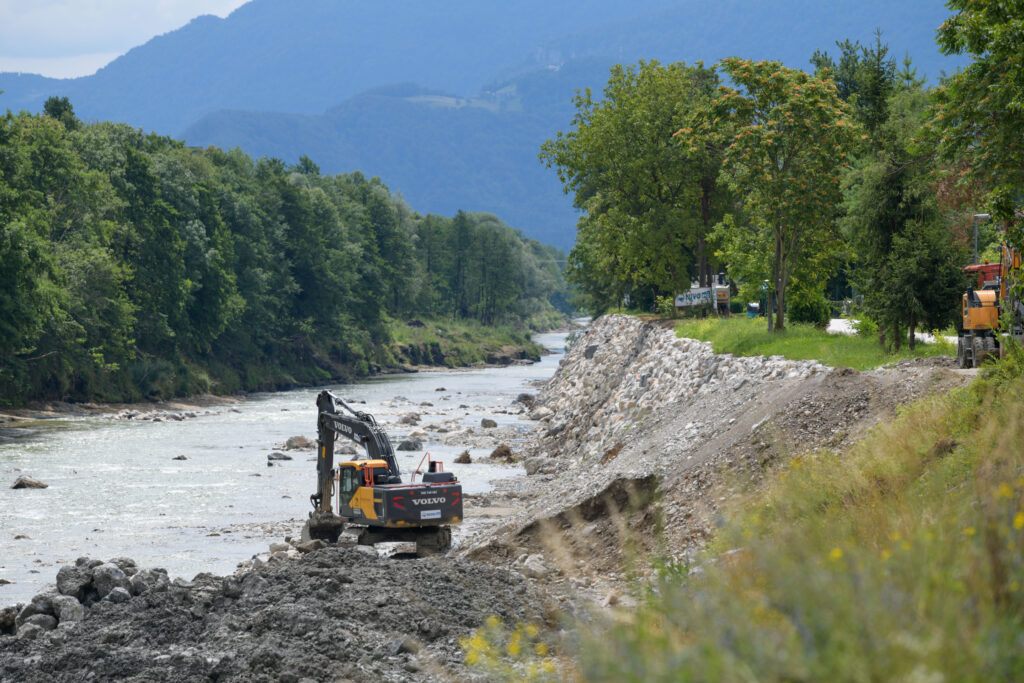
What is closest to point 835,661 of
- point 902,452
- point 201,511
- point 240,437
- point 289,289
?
point 902,452

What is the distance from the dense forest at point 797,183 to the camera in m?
22.2

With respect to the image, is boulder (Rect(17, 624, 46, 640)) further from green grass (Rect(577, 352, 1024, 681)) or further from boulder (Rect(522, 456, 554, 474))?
boulder (Rect(522, 456, 554, 474))

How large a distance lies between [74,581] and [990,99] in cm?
1573

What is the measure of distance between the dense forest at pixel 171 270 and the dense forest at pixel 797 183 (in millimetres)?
26440

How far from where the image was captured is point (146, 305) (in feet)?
202

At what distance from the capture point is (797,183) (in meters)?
28.8

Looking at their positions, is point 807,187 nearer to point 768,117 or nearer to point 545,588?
point 768,117

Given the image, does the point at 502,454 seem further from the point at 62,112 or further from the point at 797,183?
the point at 62,112

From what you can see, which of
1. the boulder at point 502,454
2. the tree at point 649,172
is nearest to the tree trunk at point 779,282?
the boulder at point 502,454

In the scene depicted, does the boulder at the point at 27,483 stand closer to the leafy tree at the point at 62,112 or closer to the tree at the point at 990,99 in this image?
the tree at the point at 990,99

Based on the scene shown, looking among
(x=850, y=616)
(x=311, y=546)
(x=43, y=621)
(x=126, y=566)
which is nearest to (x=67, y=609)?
(x=43, y=621)

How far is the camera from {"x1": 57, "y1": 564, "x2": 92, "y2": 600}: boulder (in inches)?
570

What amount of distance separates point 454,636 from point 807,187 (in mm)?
21555

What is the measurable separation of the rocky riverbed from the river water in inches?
92.9
